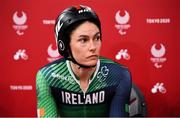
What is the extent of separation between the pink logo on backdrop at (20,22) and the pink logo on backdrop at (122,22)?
1.86ft

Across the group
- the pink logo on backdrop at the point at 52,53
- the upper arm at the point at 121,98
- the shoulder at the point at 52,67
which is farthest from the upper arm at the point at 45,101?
the pink logo on backdrop at the point at 52,53

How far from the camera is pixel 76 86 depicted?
1.59 metres

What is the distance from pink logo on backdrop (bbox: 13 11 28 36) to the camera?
229cm

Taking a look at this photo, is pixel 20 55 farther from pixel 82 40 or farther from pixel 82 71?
pixel 82 40

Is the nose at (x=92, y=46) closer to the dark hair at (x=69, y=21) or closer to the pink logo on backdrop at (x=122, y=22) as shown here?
the dark hair at (x=69, y=21)

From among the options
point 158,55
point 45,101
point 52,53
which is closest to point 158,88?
point 158,55

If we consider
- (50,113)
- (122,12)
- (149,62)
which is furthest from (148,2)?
(50,113)

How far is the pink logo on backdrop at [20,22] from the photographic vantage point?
2295 millimetres

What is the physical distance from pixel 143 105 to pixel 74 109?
40 cm

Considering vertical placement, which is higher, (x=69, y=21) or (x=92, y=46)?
(x=69, y=21)

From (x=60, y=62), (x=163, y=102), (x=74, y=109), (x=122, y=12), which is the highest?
(x=122, y=12)

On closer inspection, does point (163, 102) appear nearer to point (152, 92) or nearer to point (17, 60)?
point (152, 92)

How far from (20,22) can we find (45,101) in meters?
0.87

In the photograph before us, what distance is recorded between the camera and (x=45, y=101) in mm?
1566
